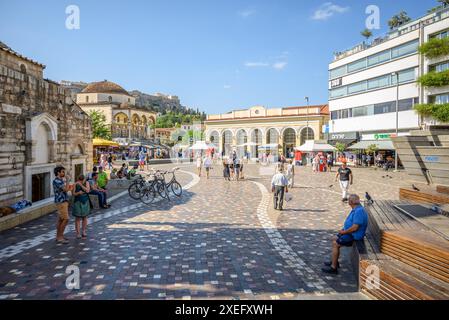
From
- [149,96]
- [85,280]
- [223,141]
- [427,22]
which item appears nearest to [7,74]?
[85,280]

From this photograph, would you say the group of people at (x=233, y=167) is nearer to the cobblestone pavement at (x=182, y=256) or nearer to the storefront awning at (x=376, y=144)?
the cobblestone pavement at (x=182, y=256)

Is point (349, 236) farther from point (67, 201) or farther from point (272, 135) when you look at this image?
point (272, 135)

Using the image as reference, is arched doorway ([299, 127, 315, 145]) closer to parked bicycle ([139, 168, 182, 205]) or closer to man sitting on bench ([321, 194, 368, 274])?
parked bicycle ([139, 168, 182, 205])

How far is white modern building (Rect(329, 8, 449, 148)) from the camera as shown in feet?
106

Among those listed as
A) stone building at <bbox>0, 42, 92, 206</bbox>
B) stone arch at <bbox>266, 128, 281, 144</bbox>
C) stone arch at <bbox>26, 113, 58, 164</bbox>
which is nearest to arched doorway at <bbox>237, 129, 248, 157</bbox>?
stone arch at <bbox>266, 128, 281, 144</bbox>

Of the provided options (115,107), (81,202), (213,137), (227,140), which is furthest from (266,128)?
(81,202)

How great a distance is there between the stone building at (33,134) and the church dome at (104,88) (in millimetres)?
66069

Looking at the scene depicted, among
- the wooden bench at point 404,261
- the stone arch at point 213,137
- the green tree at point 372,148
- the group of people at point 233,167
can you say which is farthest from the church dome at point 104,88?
the wooden bench at point 404,261

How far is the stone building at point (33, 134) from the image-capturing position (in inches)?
403

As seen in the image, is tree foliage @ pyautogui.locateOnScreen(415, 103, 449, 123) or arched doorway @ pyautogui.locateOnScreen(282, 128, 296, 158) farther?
arched doorway @ pyautogui.locateOnScreen(282, 128, 296, 158)

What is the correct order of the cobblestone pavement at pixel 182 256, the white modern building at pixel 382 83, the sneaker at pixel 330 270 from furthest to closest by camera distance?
the white modern building at pixel 382 83
the sneaker at pixel 330 270
the cobblestone pavement at pixel 182 256

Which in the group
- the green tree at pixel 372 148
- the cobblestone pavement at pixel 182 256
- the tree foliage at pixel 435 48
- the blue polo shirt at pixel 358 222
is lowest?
the cobblestone pavement at pixel 182 256

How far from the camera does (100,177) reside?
1263 centimetres

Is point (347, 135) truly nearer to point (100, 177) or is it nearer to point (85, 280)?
point (100, 177)
